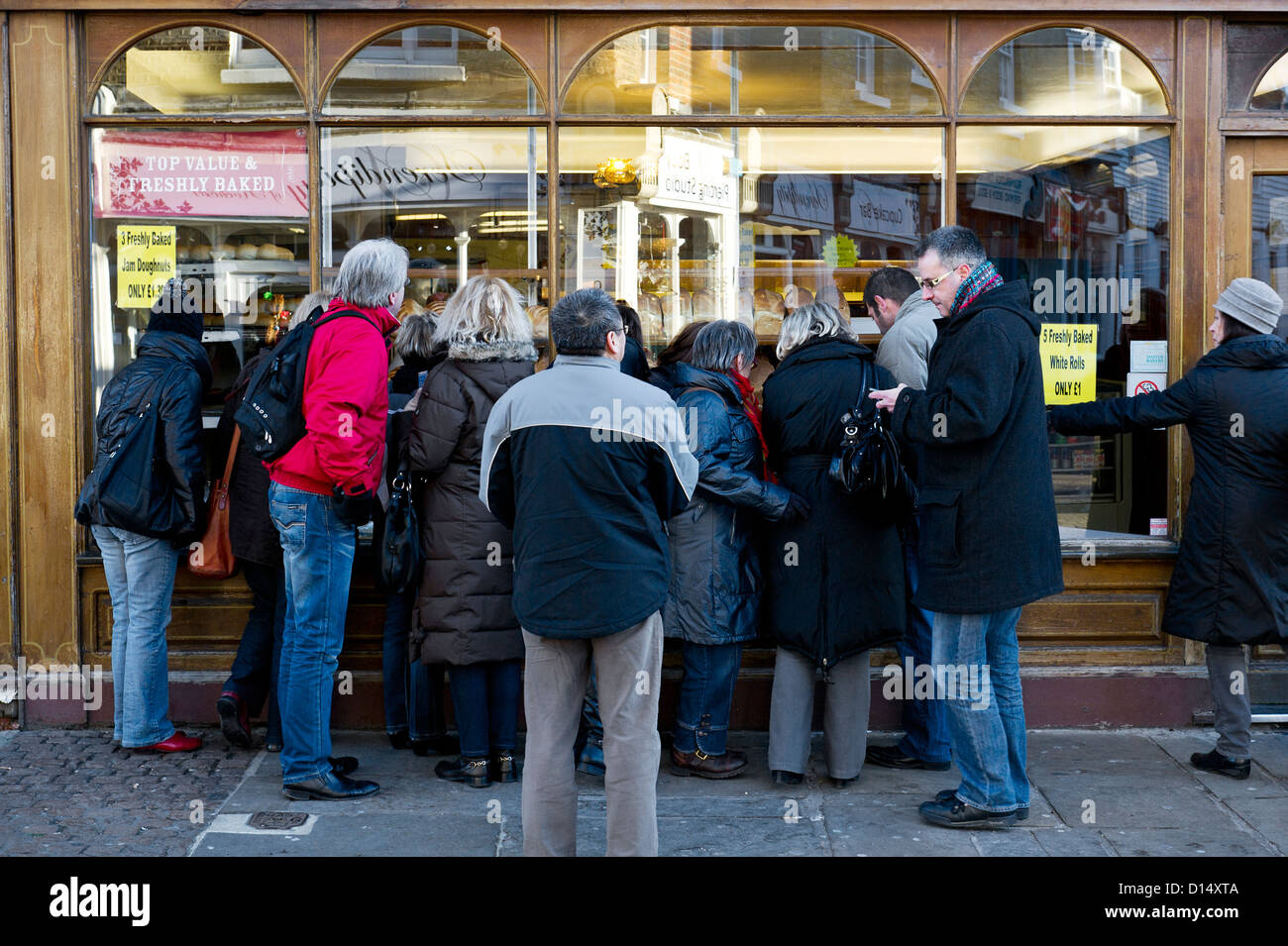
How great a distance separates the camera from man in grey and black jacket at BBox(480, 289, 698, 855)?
417cm

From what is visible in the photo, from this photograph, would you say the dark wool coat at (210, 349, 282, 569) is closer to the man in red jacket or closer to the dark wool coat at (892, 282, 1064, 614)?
the man in red jacket

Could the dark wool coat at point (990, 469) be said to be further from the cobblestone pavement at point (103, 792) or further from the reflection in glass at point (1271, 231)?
the cobblestone pavement at point (103, 792)

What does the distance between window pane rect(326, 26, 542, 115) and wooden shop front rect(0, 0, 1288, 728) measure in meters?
0.01

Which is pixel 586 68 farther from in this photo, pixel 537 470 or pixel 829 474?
pixel 537 470

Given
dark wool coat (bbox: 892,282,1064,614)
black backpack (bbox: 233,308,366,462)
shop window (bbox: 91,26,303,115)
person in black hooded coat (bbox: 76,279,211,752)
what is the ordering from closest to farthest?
dark wool coat (bbox: 892,282,1064,614) → black backpack (bbox: 233,308,366,462) → person in black hooded coat (bbox: 76,279,211,752) → shop window (bbox: 91,26,303,115)

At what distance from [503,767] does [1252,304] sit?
3583mm

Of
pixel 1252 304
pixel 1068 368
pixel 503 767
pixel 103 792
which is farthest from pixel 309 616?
pixel 1252 304

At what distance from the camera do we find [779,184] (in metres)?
7.04

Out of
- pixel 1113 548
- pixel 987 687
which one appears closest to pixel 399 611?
pixel 987 687

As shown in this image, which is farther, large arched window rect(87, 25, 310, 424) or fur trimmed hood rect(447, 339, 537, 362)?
large arched window rect(87, 25, 310, 424)

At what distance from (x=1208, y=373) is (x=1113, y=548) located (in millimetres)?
1110

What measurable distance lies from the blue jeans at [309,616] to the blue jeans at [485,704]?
0.51 meters

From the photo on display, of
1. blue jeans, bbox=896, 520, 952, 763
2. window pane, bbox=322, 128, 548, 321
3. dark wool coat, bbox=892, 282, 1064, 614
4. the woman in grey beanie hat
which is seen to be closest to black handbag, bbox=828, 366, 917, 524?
dark wool coat, bbox=892, 282, 1064, 614

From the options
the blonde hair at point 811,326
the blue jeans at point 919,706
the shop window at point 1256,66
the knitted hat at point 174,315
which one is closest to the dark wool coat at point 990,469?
the blonde hair at point 811,326
